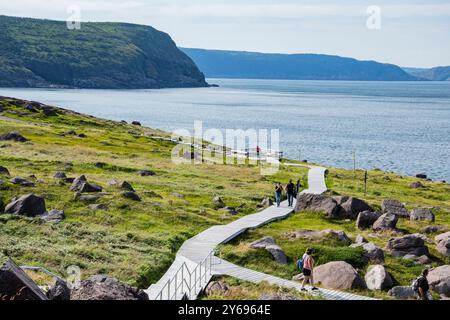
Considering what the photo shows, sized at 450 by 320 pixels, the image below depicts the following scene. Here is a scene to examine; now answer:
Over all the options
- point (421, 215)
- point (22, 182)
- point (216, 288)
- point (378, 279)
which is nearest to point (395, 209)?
point (421, 215)

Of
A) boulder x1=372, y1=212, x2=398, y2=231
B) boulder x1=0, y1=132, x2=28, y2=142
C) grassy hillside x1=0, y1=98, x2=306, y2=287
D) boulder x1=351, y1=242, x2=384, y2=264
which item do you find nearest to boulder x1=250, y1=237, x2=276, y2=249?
grassy hillside x1=0, y1=98, x2=306, y2=287

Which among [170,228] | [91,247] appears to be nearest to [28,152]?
[170,228]

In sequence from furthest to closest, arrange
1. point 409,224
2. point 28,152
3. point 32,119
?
point 32,119, point 28,152, point 409,224

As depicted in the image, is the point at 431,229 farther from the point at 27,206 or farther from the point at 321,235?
the point at 27,206

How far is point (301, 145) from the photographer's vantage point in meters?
145

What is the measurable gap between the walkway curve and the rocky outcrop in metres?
2.49

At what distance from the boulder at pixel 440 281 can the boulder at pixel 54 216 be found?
22.9 metres

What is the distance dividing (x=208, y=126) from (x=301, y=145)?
150 feet

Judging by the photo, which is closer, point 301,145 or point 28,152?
point 28,152

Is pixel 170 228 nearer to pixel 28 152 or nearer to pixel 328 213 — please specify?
pixel 328 213

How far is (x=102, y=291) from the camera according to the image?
20.6 metres

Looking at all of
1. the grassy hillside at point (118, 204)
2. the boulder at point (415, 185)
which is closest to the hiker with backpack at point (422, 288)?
the grassy hillside at point (118, 204)

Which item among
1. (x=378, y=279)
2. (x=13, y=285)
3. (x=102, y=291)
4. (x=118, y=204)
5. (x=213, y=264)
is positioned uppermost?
(x=13, y=285)

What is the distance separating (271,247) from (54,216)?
14.7 metres
